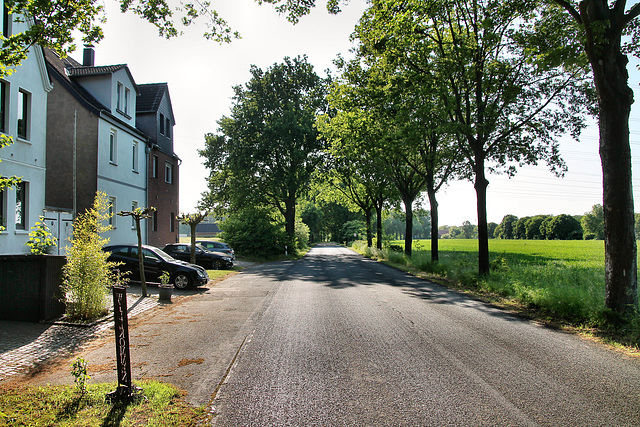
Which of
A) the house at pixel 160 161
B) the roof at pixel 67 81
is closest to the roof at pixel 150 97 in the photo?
the house at pixel 160 161

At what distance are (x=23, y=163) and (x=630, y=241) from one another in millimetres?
16176

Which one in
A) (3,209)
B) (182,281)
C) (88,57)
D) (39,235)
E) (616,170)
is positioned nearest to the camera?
(39,235)

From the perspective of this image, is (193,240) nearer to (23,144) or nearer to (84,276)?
(23,144)

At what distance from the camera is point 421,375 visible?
4703mm

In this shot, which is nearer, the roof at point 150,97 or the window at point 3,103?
the window at point 3,103

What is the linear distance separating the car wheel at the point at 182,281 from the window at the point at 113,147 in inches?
370

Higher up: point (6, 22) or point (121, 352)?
point (6, 22)

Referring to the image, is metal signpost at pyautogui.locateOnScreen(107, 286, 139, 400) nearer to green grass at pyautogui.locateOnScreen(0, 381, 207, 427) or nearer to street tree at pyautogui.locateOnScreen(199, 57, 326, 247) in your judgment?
green grass at pyautogui.locateOnScreen(0, 381, 207, 427)

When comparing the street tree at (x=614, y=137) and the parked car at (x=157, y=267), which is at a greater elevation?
the street tree at (x=614, y=137)

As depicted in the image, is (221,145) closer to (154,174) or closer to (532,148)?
(154,174)

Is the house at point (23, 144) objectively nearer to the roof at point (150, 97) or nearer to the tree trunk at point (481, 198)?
the roof at point (150, 97)

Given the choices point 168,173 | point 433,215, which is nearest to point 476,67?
point 433,215

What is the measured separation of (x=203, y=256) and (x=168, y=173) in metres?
9.07

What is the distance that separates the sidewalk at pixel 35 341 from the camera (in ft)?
18.1
